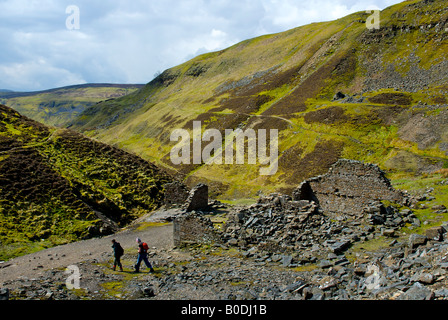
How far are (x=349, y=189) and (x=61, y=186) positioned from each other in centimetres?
3343

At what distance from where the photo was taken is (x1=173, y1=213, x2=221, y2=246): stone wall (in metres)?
23.7

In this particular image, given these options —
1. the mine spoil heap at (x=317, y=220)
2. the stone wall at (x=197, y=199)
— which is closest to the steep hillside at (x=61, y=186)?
the stone wall at (x=197, y=199)

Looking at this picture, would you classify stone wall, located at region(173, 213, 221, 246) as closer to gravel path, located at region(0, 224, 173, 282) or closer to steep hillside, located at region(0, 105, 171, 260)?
gravel path, located at region(0, 224, 173, 282)

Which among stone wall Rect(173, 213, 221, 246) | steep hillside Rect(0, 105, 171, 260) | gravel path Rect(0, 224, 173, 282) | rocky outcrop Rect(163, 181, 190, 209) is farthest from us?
rocky outcrop Rect(163, 181, 190, 209)

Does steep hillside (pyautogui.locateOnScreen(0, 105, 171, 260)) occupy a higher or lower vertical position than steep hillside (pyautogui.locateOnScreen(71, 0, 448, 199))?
lower

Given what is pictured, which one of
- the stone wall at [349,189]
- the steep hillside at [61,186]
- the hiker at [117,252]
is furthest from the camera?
the steep hillside at [61,186]

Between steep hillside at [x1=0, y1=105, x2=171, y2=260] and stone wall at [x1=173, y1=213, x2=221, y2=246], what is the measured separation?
14019 millimetres

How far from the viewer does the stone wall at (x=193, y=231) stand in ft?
77.9

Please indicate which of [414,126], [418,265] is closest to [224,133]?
[414,126]

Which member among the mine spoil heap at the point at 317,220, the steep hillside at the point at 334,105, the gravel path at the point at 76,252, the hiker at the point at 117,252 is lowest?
the gravel path at the point at 76,252

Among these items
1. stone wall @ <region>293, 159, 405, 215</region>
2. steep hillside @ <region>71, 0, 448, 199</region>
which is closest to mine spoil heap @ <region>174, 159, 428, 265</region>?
stone wall @ <region>293, 159, 405, 215</region>

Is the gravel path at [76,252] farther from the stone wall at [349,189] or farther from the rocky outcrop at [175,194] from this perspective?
the stone wall at [349,189]

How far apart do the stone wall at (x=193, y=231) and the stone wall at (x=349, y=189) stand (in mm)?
9380
